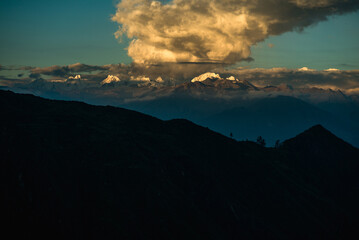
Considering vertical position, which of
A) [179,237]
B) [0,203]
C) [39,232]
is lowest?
[179,237]

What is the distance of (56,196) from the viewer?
196m

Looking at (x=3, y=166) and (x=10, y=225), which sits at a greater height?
(x=3, y=166)

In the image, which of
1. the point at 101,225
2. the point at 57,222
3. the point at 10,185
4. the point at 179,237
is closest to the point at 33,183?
the point at 10,185

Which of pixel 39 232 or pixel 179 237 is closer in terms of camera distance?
pixel 39 232

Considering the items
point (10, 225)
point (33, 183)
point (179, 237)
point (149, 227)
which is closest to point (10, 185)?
point (33, 183)

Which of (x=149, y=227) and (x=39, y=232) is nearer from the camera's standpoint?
(x=39, y=232)

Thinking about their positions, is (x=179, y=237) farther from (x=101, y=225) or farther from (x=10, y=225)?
(x=10, y=225)

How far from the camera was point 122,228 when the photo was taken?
18975 centimetres

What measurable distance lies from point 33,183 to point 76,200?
2171 cm

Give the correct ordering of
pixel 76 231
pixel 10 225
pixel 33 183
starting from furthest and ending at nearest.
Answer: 1. pixel 33 183
2. pixel 76 231
3. pixel 10 225

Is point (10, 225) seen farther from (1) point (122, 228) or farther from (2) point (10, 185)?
(1) point (122, 228)

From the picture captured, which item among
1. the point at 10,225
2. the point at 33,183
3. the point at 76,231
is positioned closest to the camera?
the point at 10,225

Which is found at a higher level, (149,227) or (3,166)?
(3,166)

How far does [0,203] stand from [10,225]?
12.2m
